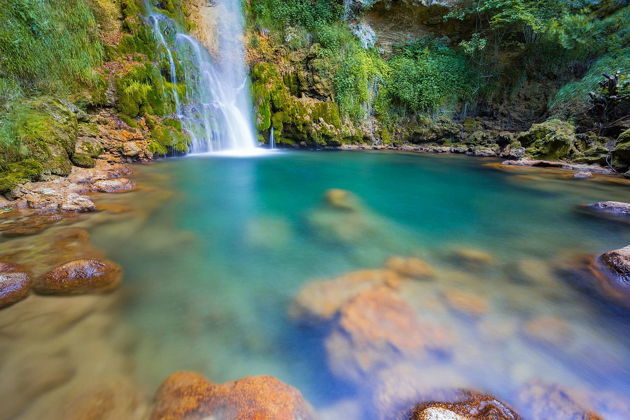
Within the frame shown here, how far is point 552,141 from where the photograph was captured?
A: 9750 mm

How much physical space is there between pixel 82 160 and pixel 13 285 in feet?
17.3

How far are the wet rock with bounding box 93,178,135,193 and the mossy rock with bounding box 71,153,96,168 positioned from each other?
129 centimetres

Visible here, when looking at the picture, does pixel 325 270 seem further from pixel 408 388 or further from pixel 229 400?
pixel 229 400

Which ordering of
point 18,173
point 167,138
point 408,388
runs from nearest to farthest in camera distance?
point 408,388
point 18,173
point 167,138

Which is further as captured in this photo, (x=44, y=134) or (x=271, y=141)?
(x=271, y=141)

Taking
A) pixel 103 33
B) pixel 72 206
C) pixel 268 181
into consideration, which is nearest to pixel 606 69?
pixel 268 181

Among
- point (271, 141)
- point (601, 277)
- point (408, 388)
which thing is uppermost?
point (271, 141)

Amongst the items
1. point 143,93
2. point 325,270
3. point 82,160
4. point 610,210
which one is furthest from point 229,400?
point 143,93

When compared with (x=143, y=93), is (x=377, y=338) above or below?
below

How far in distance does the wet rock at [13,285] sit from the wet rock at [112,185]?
3.10 metres

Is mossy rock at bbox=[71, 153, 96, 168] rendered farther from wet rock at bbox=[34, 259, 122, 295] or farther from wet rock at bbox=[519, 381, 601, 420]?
wet rock at bbox=[519, 381, 601, 420]

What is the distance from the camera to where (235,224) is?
4465 millimetres

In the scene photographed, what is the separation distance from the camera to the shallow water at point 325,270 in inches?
72.7

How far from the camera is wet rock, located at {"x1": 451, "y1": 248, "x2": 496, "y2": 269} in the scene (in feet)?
10.5
